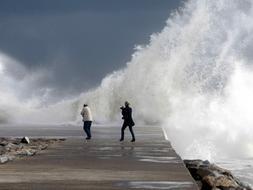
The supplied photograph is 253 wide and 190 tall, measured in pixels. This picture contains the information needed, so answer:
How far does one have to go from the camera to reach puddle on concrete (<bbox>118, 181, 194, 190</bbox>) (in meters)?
9.29

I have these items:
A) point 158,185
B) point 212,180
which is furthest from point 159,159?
point 158,185

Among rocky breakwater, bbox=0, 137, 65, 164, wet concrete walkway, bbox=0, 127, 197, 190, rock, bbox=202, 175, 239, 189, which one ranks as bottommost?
rock, bbox=202, 175, 239, 189

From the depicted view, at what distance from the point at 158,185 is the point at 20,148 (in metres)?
9.55

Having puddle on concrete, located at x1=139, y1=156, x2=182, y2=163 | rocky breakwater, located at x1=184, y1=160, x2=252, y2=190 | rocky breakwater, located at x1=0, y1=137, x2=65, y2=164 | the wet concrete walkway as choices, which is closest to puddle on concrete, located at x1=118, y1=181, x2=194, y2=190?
the wet concrete walkway

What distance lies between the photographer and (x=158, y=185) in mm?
9516

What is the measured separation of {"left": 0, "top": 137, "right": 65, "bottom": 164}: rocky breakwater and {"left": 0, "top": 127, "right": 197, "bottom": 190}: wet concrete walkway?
1.44ft

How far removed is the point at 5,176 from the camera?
10.5m

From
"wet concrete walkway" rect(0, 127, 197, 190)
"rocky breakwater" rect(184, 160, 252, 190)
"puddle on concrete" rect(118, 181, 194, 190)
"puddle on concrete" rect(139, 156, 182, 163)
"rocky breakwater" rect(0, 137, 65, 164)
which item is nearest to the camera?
"puddle on concrete" rect(118, 181, 194, 190)

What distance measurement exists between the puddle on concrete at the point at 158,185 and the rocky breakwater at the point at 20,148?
14.1 feet

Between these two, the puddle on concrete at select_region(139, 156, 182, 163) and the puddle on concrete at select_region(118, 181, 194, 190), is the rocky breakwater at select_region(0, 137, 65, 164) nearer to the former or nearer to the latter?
the puddle on concrete at select_region(139, 156, 182, 163)

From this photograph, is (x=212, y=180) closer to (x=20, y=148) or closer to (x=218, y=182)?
(x=218, y=182)

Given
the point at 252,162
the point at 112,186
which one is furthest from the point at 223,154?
the point at 112,186

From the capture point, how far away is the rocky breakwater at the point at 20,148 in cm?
1515

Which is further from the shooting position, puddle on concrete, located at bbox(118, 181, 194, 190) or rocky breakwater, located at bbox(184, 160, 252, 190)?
rocky breakwater, located at bbox(184, 160, 252, 190)
